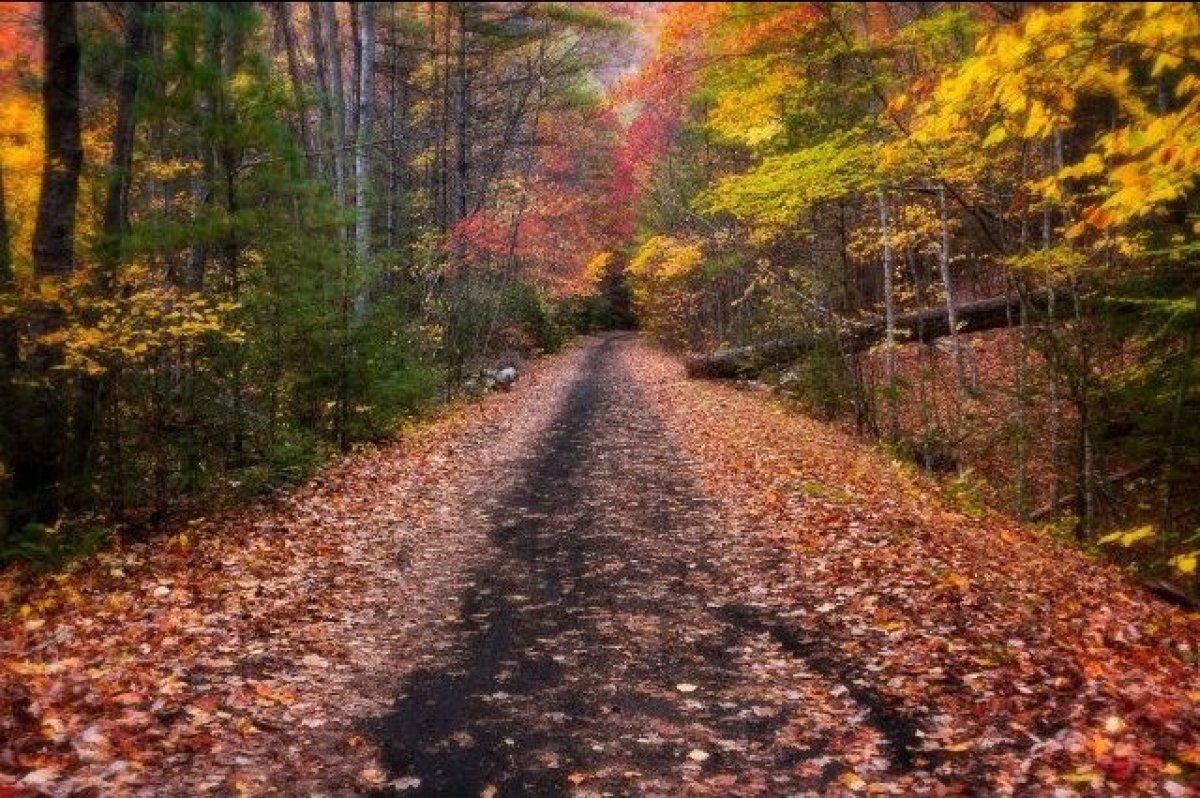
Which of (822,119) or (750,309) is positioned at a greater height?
(822,119)

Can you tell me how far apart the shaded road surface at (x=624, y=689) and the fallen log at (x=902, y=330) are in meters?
8.87

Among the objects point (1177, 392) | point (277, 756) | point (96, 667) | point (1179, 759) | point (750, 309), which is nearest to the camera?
point (1179, 759)

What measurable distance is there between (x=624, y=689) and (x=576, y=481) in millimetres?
6540

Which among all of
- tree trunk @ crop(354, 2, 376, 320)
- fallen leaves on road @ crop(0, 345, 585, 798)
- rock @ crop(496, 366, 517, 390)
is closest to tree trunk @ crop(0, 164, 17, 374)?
fallen leaves on road @ crop(0, 345, 585, 798)

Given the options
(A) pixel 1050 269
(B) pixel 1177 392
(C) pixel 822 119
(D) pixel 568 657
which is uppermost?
(C) pixel 822 119

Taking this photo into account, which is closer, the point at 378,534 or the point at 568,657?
the point at 568,657

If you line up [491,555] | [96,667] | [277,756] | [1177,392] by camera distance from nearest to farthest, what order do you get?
[277,756]
[96,667]
[491,555]
[1177,392]

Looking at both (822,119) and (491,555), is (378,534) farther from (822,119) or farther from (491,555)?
(822,119)

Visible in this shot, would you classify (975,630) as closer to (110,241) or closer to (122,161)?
(110,241)

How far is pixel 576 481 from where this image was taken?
1233 cm

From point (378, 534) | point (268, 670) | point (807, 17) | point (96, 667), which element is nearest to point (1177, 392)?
point (807, 17)

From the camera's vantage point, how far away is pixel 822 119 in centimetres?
1320

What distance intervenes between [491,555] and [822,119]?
8.72m

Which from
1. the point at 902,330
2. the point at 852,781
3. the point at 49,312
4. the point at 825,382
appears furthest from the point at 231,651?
the point at 902,330
